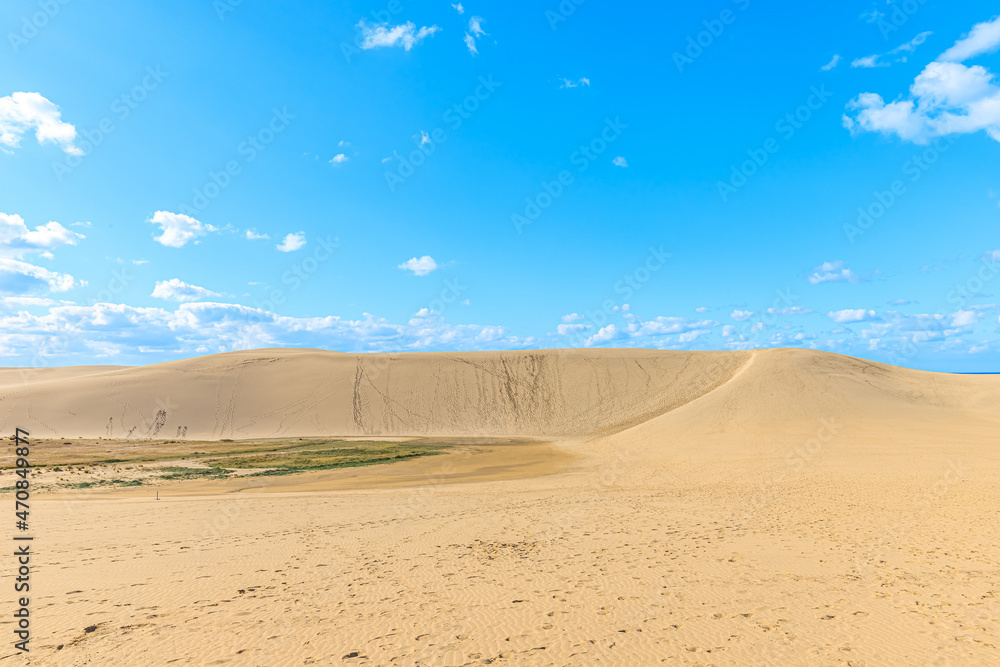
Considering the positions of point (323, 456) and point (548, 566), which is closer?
point (548, 566)

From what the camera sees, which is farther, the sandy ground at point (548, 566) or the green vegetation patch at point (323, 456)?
the green vegetation patch at point (323, 456)

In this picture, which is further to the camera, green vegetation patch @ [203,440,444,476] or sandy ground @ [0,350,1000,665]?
green vegetation patch @ [203,440,444,476]

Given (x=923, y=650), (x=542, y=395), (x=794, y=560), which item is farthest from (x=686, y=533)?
(x=542, y=395)

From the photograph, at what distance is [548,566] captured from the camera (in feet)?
31.2

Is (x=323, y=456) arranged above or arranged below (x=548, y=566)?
above

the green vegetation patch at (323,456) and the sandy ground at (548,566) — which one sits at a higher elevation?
the green vegetation patch at (323,456)

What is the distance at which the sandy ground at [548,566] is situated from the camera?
6320mm

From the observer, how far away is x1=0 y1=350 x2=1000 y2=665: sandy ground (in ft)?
20.7

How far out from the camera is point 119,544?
438 inches

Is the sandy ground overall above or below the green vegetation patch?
below

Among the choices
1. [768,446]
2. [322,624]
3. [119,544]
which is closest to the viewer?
[322,624]

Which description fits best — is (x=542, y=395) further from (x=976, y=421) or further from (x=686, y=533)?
(x=686, y=533)

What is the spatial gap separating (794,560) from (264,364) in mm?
70687

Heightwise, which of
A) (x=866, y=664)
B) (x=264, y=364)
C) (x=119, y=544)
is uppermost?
(x=264, y=364)
